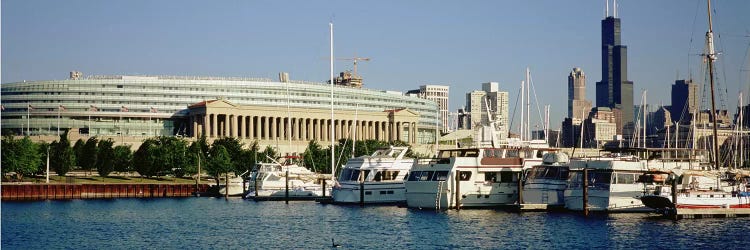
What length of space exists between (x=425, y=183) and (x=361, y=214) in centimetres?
687

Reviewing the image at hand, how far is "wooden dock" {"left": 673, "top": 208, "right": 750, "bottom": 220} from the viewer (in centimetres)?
9096

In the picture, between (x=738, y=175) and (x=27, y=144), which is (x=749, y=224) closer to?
(x=738, y=175)

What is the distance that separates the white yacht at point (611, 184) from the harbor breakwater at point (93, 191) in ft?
239

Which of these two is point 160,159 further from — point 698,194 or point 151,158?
point 698,194

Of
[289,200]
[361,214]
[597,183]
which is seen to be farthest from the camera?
[289,200]

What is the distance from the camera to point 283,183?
474ft

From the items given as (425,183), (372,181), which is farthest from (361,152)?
(425,183)

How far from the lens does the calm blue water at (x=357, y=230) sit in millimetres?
76625

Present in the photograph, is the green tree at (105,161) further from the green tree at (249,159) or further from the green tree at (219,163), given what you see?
the green tree at (249,159)

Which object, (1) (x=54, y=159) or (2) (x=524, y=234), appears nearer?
(2) (x=524, y=234)

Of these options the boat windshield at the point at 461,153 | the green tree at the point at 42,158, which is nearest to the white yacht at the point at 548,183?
the boat windshield at the point at 461,153

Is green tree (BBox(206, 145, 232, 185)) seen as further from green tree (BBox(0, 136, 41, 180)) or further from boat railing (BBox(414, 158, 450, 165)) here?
boat railing (BBox(414, 158, 450, 165))

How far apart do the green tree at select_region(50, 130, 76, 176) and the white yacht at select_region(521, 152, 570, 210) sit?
8743 centimetres

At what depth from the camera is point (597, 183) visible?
97.0 m
